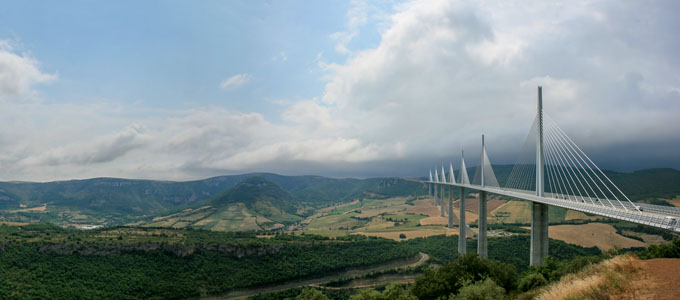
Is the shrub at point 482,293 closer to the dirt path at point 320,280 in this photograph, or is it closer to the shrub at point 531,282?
the shrub at point 531,282

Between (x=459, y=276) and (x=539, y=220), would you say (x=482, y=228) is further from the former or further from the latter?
(x=459, y=276)

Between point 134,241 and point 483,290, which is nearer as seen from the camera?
point 483,290

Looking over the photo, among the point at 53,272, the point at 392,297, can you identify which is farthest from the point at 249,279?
the point at 392,297

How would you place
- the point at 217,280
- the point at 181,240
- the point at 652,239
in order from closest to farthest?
the point at 217,280, the point at 652,239, the point at 181,240

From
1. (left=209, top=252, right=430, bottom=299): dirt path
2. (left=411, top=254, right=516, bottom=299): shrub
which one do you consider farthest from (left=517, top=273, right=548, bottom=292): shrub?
(left=209, top=252, right=430, bottom=299): dirt path

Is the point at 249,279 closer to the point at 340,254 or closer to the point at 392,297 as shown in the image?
the point at 340,254

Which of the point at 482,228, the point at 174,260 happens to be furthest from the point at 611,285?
the point at 174,260

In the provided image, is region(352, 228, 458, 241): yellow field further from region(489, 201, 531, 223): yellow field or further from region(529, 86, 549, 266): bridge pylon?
region(529, 86, 549, 266): bridge pylon
